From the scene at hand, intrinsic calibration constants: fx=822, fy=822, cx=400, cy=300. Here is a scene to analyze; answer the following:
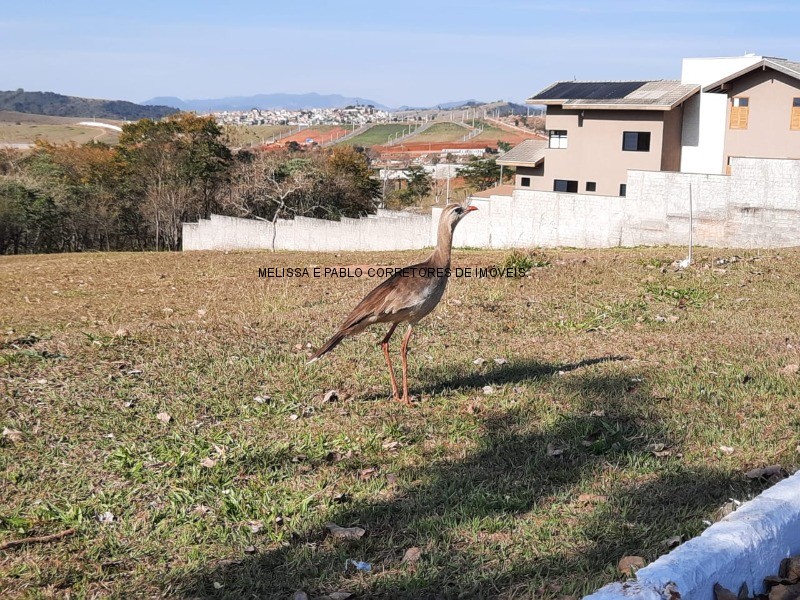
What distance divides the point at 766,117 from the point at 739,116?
1033 millimetres

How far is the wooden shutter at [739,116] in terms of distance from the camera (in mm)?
29562

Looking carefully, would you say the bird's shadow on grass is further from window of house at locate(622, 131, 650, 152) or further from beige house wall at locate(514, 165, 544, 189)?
beige house wall at locate(514, 165, 544, 189)

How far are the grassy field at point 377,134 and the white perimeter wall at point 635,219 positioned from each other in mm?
88980

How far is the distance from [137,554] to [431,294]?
308cm

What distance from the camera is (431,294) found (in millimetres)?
6367

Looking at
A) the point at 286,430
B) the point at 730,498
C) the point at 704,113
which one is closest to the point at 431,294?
the point at 286,430

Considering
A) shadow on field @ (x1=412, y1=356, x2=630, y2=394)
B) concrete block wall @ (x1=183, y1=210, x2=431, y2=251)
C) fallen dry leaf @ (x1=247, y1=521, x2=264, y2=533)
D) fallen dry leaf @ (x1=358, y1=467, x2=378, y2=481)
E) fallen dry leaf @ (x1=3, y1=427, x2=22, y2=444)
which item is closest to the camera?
fallen dry leaf @ (x1=247, y1=521, x2=264, y2=533)

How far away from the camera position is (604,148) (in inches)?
1414

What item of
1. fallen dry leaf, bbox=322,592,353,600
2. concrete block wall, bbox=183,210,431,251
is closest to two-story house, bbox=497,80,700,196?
concrete block wall, bbox=183,210,431,251

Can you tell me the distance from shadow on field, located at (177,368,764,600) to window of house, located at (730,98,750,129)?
27234 mm

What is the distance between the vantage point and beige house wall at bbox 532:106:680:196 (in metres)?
34.2

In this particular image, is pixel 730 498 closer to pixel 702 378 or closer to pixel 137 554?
pixel 702 378

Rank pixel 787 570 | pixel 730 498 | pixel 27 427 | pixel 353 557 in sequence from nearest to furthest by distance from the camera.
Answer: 1. pixel 787 570
2. pixel 353 557
3. pixel 730 498
4. pixel 27 427

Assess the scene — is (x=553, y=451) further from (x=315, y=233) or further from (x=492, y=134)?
(x=492, y=134)
